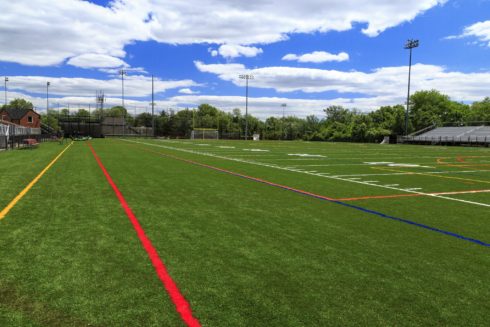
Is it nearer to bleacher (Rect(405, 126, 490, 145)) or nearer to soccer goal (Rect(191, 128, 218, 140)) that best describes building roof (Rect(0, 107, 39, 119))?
soccer goal (Rect(191, 128, 218, 140))

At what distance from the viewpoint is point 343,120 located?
121 m

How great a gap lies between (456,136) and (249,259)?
6303cm

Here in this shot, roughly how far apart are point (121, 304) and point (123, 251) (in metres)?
1.46

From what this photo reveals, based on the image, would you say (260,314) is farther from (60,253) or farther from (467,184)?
(467,184)

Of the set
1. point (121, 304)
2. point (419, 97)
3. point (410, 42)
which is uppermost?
point (410, 42)

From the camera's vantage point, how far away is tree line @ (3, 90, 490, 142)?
7569 cm

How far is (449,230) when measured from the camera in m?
5.98

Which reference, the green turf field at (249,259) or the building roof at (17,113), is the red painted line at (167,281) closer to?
the green turf field at (249,259)

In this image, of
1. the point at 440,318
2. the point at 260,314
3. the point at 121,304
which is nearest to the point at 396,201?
the point at 440,318

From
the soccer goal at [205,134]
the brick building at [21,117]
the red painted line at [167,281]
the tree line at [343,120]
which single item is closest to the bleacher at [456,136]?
the tree line at [343,120]

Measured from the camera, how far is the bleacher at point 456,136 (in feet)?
172

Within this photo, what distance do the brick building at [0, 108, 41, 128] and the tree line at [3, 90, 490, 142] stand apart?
16.4 metres

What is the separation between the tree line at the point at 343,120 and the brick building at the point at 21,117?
1636cm

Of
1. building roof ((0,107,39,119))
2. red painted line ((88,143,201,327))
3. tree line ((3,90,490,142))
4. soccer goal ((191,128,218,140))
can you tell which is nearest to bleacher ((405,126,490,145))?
tree line ((3,90,490,142))
